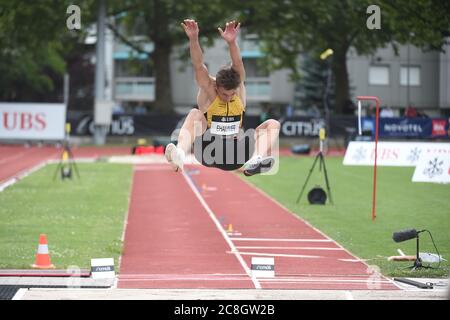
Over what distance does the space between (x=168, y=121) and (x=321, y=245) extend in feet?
80.8

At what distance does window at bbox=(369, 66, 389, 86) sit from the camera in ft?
158

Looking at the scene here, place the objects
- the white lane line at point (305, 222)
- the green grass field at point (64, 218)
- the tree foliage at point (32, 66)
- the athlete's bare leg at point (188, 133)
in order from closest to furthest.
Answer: the athlete's bare leg at point (188, 133)
the white lane line at point (305, 222)
the green grass field at point (64, 218)
the tree foliage at point (32, 66)

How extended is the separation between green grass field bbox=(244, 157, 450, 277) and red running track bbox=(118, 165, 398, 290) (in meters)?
0.36

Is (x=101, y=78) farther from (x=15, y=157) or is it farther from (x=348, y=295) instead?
(x=348, y=295)

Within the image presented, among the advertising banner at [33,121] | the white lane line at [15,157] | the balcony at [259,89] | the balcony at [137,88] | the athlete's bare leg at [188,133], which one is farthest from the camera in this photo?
the balcony at [137,88]

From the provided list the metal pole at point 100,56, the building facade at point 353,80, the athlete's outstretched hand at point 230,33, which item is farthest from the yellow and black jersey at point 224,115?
the building facade at point 353,80

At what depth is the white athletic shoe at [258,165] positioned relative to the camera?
10906mm

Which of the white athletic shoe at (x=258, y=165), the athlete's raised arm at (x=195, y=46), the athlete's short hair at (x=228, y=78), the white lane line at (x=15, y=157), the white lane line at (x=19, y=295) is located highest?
the athlete's raised arm at (x=195, y=46)

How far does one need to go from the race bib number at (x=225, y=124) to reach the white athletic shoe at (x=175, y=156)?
1.96ft

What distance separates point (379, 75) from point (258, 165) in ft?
127

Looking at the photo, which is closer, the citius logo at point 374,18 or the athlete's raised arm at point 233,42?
the athlete's raised arm at point 233,42

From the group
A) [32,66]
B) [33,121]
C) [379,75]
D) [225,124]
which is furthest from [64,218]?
[32,66]

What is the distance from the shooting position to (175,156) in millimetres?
10391

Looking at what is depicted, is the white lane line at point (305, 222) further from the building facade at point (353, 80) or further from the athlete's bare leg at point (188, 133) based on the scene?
the building facade at point (353, 80)
